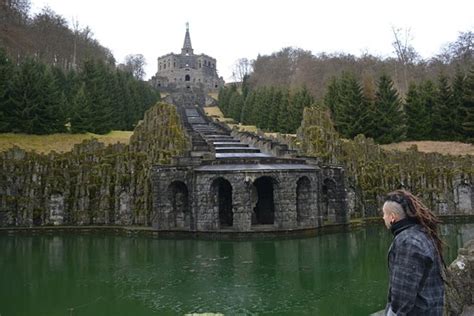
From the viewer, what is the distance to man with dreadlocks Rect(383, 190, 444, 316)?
409cm

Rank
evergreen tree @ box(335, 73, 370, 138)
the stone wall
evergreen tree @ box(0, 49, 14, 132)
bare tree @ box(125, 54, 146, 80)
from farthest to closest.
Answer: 1. bare tree @ box(125, 54, 146, 80)
2. evergreen tree @ box(335, 73, 370, 138)
3. evergreen tree @ box(0, 49, 14, 132)
4. the stone wall

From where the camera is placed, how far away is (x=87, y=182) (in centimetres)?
3153

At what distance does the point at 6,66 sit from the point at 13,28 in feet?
37.5

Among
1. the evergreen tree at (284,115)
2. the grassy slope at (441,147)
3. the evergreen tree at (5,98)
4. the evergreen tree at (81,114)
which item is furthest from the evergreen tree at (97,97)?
the grassy slope at (441,147)

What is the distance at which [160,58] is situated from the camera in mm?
129250

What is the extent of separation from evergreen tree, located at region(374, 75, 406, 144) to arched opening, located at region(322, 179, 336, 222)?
17.8m

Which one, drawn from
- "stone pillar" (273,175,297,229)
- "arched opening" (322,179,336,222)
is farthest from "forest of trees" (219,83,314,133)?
"stone pillar" (273,175,297,229)

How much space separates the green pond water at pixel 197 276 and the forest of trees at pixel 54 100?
51.4 feet

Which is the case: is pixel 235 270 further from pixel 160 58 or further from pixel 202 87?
pixel 160 58

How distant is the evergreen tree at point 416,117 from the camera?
46531mm

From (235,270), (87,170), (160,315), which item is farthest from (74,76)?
(160,315)

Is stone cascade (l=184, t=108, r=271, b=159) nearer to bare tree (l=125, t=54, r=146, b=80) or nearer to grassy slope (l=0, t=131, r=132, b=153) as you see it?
grassy slope (l=0, t=131, r=132, b=153)

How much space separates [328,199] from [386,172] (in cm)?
698

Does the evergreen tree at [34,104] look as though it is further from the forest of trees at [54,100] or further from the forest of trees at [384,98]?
the forest of trees at [384,98]
